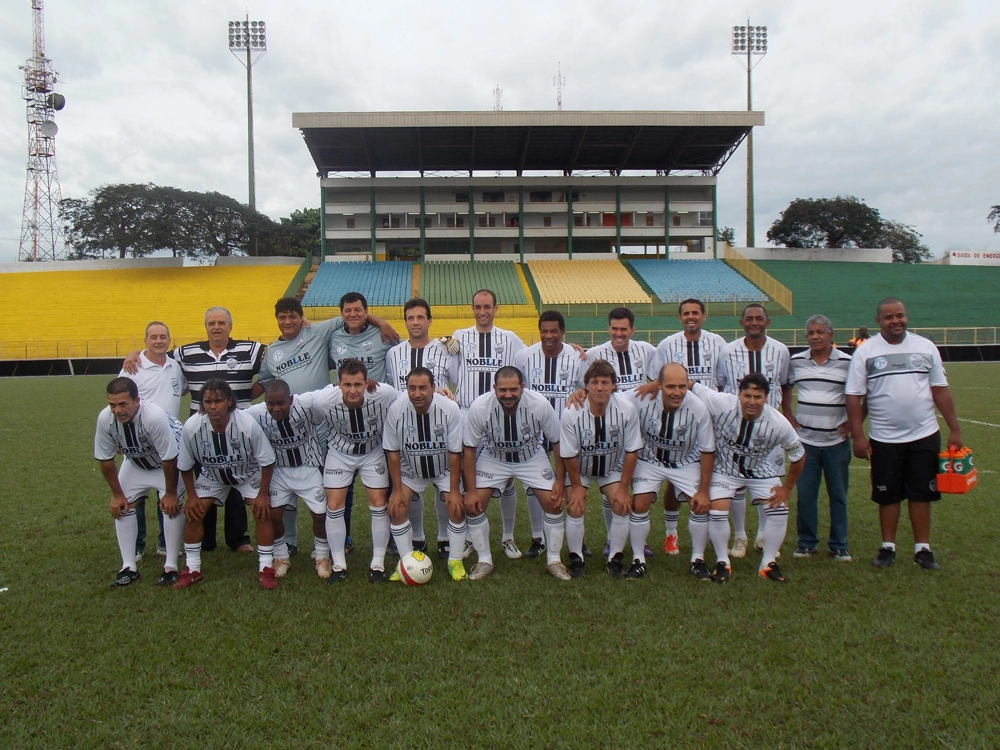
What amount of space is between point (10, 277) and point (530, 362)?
1519 inches

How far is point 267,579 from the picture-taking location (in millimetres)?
4371

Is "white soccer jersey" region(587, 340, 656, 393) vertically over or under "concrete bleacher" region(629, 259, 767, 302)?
under

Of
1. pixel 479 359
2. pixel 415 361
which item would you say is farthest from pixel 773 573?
pixel 415 361

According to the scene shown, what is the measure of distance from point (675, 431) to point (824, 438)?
112 centimetres

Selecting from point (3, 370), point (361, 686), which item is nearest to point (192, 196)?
point (3, 370)

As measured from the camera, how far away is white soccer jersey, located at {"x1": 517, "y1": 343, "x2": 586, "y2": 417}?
5.14 metres

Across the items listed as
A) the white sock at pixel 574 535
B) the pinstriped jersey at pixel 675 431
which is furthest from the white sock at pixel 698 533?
the white sock at pixel 574 535

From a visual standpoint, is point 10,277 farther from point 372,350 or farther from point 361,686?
point 361,686

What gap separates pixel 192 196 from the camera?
3956cm

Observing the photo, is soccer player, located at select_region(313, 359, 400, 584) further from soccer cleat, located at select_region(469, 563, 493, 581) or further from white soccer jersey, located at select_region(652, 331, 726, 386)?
white soccer jersey, located at select_region(652, 331, 726, 386)

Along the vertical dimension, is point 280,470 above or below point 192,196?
below

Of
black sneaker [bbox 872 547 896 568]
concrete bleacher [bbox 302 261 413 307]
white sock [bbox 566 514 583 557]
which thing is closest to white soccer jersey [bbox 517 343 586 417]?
white sock [bbox 566 514 583 557]

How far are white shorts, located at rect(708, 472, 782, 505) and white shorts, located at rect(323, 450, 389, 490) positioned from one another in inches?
88.2

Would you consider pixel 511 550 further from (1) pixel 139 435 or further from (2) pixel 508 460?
(1) pixel 139 435
